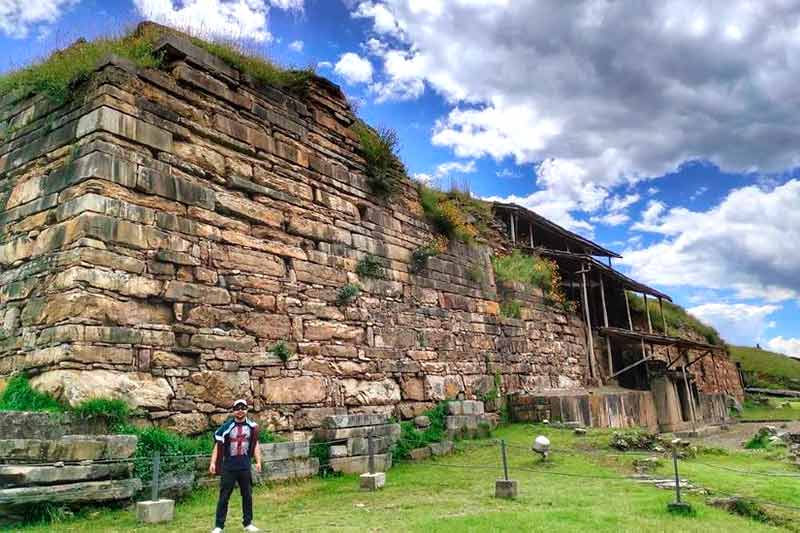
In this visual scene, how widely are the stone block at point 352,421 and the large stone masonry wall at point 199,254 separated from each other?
31 centimetres

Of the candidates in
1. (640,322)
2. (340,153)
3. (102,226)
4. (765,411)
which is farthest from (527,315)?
(765,411)

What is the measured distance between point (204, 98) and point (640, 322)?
21.3m

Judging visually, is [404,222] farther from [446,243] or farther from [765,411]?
[765,411]

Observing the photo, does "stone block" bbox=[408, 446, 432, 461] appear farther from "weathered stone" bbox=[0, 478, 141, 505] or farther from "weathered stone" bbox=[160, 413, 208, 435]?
"weathered stone" bbox=[0, 478, 141, 505]

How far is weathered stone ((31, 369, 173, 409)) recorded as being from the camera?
6.84 m

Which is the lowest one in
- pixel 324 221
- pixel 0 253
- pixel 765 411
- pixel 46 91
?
pixel 765 411

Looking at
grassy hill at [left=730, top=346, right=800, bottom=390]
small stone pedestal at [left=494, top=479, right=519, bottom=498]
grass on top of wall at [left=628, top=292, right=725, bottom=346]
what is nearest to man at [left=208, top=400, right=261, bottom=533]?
small stone pedestal at [left=494, top=479, right=519, bottom=498]

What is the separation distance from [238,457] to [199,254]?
338cm


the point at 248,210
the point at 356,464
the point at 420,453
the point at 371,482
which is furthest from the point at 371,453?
the point at 248,210

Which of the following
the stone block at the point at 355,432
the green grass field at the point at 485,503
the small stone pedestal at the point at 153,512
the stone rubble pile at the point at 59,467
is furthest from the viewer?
the stone block at the point at 355,432

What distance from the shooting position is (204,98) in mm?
9453

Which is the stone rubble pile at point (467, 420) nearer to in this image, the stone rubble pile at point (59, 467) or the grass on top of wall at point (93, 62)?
the stone rubble pile at point (59, 467)

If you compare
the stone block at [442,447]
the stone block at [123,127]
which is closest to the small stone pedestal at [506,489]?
the stone block at [442,447]

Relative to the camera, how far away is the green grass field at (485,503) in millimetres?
6348
